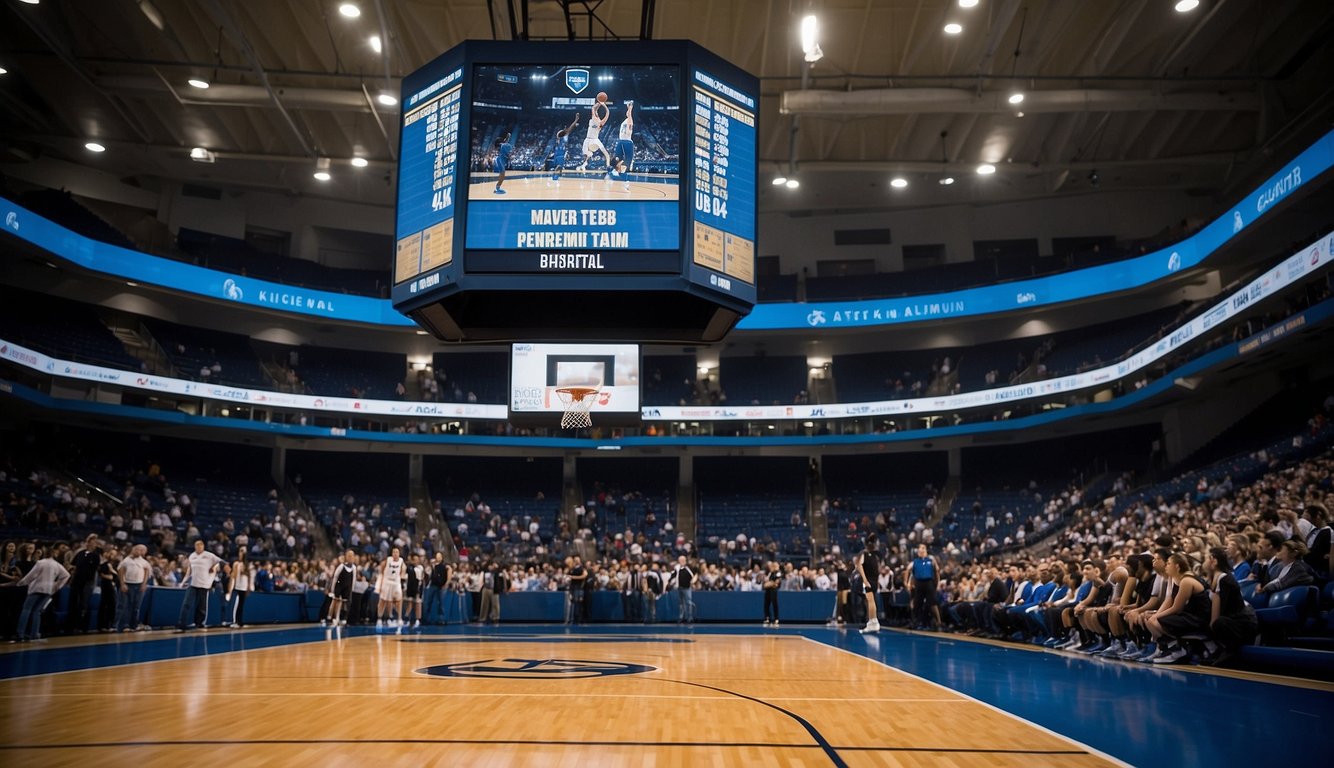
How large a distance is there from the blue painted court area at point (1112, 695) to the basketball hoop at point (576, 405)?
6.56 meters

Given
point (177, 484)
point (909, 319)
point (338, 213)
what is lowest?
point (177, 484)

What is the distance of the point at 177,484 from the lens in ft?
106

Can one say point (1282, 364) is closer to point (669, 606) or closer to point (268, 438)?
point (669, 606)

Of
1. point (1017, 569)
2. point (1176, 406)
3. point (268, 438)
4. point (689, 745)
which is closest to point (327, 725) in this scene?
point (689, 745)

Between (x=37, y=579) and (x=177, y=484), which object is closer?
(x=37, y=579)

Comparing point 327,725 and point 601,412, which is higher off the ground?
point 601,412

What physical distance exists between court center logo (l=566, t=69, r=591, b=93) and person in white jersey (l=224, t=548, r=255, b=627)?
557 inches

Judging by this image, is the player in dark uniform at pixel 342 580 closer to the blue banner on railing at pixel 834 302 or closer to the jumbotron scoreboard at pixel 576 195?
the blue banner on railing at pixel 834 302

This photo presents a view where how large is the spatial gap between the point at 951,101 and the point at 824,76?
335 cm

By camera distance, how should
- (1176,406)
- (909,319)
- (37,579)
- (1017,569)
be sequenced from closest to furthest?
(37,579) < (1017,569) < (1176,406) < (909,319)

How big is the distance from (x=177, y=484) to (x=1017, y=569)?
28.4 m

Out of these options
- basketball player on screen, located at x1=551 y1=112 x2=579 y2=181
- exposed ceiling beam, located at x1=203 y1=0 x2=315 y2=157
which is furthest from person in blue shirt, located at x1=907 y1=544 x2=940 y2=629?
exposed ceiling beam, located at x1=203 y1=0 x2=315 y2=157

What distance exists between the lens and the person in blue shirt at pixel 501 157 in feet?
25.8

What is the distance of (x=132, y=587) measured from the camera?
16.5m
